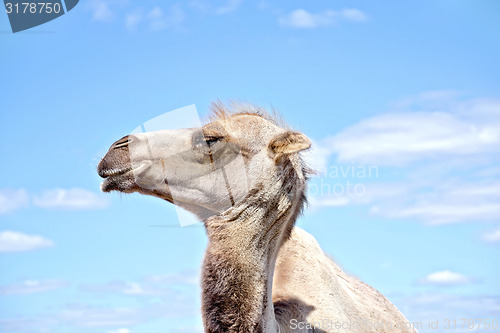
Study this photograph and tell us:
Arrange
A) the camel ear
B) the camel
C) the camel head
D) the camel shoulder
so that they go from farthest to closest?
1. the camel shoulder
2. the camel ear
3. the camel head
4. the camel

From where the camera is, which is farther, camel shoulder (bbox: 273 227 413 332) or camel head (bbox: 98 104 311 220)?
camel shoulder (bbox: 273 227 413 332)

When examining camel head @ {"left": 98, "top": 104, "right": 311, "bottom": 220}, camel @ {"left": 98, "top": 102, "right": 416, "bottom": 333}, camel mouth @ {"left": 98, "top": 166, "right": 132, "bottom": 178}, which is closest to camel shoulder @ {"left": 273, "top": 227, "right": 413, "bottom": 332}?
camel @ {"left": 98, "top": 102, "right": 416, "bottom": 333}

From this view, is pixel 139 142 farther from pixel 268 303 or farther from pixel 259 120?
pixel 268 303

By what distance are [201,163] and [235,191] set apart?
0.37 m

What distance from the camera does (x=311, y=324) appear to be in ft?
19.0

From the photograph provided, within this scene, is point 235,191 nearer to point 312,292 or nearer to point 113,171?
point 113,171

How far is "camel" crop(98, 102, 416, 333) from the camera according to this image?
5113mm

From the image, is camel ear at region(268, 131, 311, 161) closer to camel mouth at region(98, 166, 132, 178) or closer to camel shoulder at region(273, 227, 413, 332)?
camel shoulder at region(273, 227, 413, 332)

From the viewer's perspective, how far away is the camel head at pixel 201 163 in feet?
17.2

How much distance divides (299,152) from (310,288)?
52.3 inches

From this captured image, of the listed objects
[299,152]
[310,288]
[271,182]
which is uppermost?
[299,152]

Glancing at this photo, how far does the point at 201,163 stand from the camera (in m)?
5.44

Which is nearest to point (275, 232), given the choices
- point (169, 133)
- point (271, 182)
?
point (271, 182)

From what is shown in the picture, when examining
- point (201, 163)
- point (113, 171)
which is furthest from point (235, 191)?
point (113, 171)
